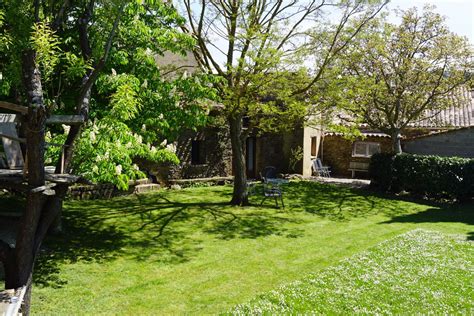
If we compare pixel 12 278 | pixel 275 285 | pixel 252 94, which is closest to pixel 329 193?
pixel 252 94

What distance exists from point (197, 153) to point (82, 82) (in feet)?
42.2

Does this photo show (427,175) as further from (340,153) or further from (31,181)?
(31,181)

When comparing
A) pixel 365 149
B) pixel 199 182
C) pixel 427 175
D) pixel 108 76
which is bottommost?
pixel 199 182

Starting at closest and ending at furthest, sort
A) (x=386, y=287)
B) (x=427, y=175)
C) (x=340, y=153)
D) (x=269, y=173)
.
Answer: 1. (x=386, y=287)
2. (x=427, y=175)
3. (x=269, y=173)
4. (x=340, y=153)

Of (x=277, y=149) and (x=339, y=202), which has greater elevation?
(x=277, y=149)

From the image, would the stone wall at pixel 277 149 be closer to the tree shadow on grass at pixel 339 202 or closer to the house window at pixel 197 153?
the tree shadow on grass at pixel 339 202

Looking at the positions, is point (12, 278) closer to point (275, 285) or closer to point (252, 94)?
point (275, 285)

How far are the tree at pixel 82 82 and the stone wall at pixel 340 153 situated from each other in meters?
16.4

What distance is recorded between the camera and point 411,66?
64.9 ft

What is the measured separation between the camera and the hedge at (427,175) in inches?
738

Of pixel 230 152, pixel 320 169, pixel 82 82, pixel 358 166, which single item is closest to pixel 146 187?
pixel 230 152

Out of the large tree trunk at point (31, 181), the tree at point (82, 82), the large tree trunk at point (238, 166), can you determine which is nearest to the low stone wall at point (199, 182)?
the large tree trunk at point (238, 166)

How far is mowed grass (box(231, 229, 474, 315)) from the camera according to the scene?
741 cm

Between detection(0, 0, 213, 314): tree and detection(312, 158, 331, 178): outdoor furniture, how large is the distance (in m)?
14.7
